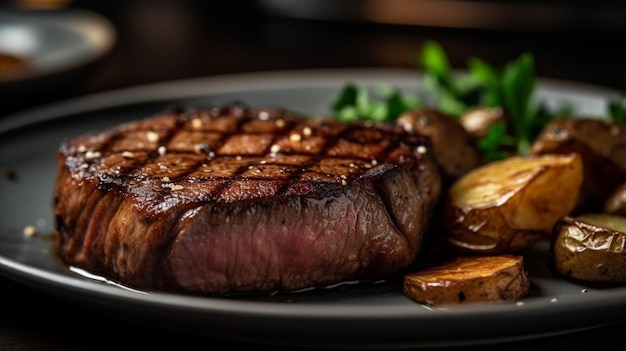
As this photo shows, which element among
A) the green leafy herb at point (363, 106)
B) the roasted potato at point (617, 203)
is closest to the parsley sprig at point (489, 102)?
the green leafy herb at point (363, 106)

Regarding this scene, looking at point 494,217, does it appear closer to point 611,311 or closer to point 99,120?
point 611,311

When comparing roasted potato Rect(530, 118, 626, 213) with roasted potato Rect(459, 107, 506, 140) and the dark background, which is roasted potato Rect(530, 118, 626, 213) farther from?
the dark background

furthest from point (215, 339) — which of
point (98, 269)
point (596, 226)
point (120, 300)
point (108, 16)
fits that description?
point (108, 16)

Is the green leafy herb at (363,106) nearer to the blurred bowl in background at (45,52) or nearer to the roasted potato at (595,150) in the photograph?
the roasted potato at (595,150)

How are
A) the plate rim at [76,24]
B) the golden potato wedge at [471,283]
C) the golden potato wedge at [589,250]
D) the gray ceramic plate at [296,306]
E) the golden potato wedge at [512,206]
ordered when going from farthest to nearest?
1. the plate rim at [76,24]
2. the golden potato wedge at [512,206]
3. the golden potato wedge at [589,250]
4. the golden potato wedge at [471,283]
5. the gray ceramic plate at [296,306]

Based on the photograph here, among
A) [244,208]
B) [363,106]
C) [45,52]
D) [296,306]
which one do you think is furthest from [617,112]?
[45,52]

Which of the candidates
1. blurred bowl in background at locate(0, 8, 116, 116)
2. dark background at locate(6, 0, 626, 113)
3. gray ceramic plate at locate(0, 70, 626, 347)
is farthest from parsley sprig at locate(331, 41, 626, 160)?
dark background at locate(6, 0, 626, 113)

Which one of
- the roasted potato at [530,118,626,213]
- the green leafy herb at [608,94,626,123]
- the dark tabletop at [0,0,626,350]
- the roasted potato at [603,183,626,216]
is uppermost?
the dark tabletop at [0,0,626,350]
